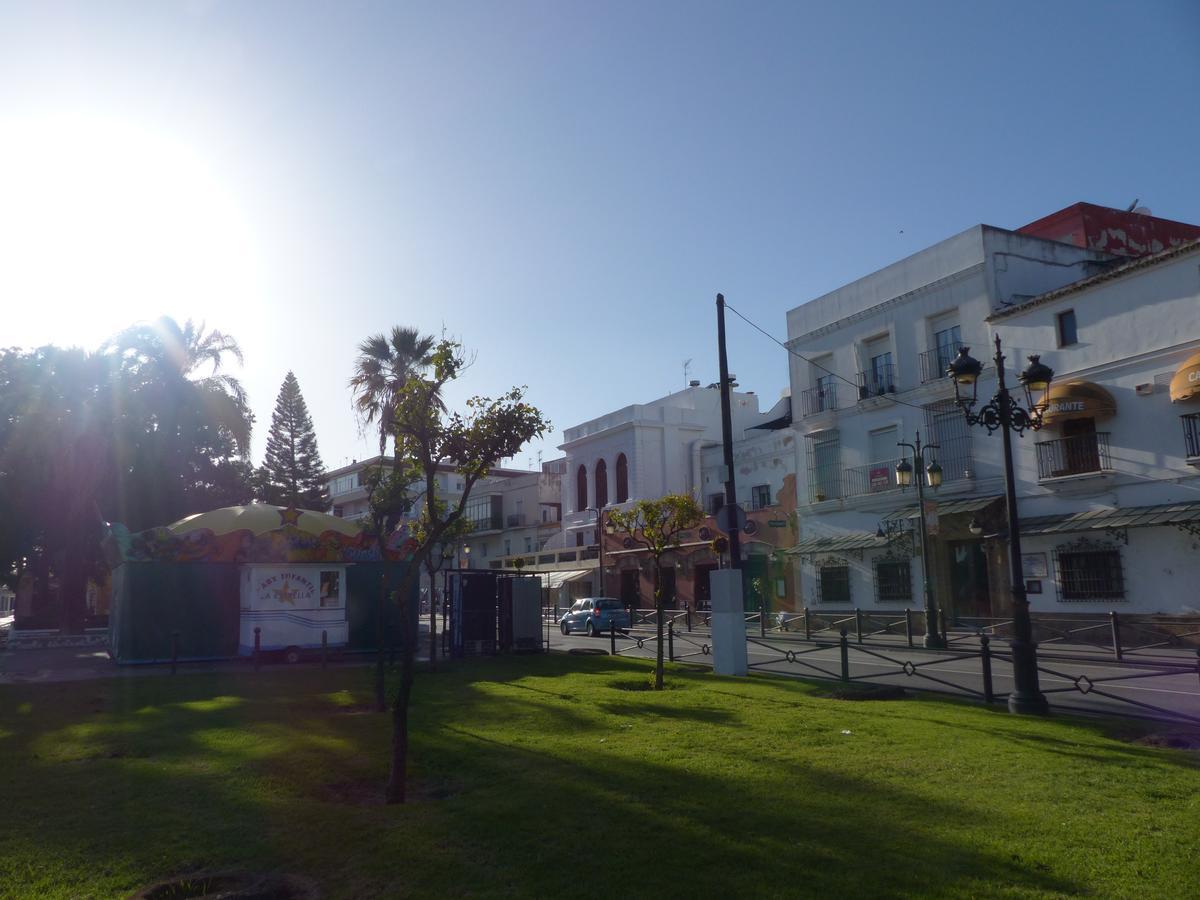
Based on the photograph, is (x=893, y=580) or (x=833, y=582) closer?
(x=893, y=580)

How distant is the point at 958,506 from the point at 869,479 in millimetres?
4622

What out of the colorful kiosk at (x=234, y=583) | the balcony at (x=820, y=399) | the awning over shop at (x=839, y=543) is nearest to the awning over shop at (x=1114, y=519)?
the awning over shop at (x=839, y=543)

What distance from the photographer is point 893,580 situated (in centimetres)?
3094

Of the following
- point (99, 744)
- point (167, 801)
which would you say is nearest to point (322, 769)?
point (167, 801)

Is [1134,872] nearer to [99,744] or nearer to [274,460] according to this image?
[99,744]

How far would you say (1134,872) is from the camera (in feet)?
16.6

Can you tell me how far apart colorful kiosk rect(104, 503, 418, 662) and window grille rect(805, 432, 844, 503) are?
17.5 m

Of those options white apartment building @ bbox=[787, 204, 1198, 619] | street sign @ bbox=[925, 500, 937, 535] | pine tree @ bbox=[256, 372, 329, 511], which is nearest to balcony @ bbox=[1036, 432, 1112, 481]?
white apartment building @ bbox=[787, 204, 1198, 619]

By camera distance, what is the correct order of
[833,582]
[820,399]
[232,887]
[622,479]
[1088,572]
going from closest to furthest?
[232,887] → [1088,572] → [833,582] → [820,399] → [622,479]

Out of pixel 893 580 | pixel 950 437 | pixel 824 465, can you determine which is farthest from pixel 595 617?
pixel 950 437

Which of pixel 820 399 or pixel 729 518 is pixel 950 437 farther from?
pixel 729 518

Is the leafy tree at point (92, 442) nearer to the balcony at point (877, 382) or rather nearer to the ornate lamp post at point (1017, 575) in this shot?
the balcony at point (877, 382)

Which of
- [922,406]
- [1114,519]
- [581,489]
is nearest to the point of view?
[1114,519]

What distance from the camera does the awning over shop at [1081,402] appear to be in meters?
23.7
